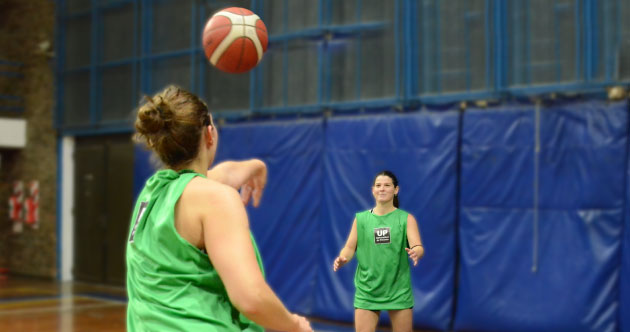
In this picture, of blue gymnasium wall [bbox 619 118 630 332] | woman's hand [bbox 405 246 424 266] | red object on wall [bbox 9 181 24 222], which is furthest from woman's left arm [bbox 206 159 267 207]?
red object on wall [bbox 9 181 24 222]

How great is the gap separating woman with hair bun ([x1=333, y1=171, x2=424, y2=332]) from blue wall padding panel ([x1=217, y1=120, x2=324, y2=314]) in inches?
147

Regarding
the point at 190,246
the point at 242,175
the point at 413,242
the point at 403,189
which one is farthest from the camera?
the point at 403,189

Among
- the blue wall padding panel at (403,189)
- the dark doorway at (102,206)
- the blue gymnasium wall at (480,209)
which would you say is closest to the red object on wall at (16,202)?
the dark doorway at (102,206)

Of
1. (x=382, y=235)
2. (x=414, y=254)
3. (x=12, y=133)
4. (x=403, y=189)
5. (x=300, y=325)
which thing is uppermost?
(x=12, y=133)

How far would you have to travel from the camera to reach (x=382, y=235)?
6.07 metres

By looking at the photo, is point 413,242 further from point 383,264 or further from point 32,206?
point 32,206

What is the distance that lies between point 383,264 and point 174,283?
4213mm

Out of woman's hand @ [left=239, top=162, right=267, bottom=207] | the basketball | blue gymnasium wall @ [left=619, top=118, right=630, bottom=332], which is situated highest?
the basketball

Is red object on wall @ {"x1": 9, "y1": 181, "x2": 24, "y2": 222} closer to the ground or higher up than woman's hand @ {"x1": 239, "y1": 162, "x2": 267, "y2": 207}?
closer to the ground

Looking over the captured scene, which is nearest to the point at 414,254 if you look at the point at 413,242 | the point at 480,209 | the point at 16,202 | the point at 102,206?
the point at 413,242

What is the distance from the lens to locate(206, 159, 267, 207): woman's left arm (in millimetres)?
2709

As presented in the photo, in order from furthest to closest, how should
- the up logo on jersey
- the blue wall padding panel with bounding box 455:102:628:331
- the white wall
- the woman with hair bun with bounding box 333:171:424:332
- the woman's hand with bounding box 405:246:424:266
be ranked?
the white wall → the blue wall padding panel with bounding box 455:102:628:331 → the up logo on jersey → the woman with hair bun with bounding box 333:171:424:332 → the woman's hand with bounding box 405:246:424:266

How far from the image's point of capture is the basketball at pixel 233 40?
666cm

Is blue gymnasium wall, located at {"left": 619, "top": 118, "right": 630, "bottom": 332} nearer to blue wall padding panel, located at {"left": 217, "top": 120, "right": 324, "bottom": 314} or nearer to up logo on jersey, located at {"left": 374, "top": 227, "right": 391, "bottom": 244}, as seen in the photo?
up logo on jersey, located at {"left": 374, "top": 227, "right": 391, "bottom": 244}
